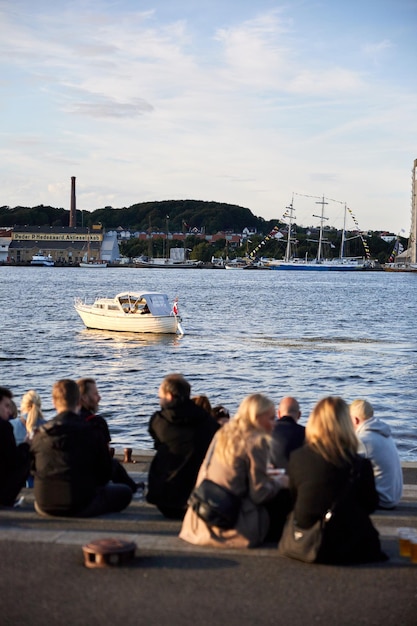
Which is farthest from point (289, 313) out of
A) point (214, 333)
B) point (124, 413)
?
point (124, 413)

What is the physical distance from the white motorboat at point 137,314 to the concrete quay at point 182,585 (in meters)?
41.0

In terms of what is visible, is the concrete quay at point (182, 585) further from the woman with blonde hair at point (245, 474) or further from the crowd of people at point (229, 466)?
the crowd of people at point (229, 466)

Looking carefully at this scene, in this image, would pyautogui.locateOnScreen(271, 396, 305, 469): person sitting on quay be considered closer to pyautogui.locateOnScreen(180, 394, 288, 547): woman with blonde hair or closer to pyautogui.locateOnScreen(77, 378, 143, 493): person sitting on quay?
pyautogui.locateOnScreen(180, 394, 288, 547): woman with blonde hair

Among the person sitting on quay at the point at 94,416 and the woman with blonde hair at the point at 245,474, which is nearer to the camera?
the woman with blonde hair at the point at 245,474

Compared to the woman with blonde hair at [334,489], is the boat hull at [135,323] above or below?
below

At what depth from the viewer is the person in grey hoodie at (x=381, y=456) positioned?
8.86 m

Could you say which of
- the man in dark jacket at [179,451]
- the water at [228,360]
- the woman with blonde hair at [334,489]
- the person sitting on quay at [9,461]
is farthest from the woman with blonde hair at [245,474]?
the water at [228,360]

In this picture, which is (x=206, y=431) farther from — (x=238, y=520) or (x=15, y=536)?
(x=15, y=536)

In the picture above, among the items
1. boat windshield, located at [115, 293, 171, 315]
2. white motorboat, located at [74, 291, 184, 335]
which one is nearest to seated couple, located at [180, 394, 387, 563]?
white motorboat, located at [74, 291, 184, 335]

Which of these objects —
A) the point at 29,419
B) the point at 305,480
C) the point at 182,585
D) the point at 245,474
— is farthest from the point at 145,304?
the point at 182,585

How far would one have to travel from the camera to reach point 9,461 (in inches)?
322

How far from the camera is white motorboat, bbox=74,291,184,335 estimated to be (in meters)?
48.7

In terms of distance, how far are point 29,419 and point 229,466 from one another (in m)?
3.28

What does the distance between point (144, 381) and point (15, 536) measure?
961 inches
